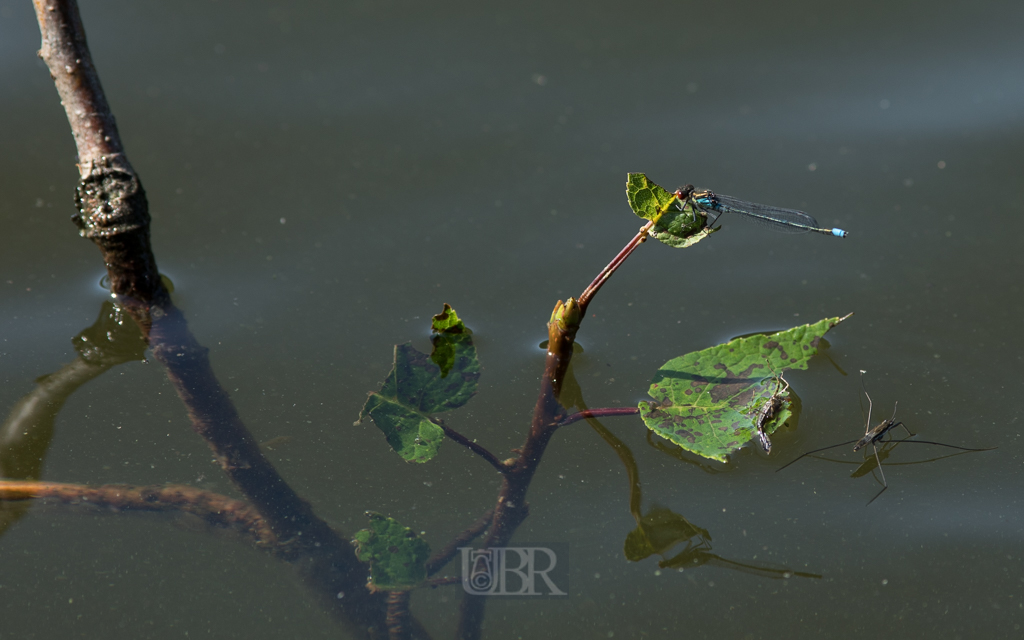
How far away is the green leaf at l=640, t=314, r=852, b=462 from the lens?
4.86ft

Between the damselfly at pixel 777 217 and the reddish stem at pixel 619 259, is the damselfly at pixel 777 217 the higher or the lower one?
the lower one

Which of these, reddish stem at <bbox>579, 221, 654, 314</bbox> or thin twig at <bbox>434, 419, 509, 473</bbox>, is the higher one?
reddish stem at <bbox>579, 221, 654, 314</bbox>

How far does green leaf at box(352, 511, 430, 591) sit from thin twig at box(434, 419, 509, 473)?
20cm

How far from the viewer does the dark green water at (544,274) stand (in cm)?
150

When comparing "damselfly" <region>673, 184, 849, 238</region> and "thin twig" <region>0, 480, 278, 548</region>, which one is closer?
"thin twig" <region>0, 480, 278, 548</region>

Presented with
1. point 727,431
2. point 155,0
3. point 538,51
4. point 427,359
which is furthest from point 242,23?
point 727,431

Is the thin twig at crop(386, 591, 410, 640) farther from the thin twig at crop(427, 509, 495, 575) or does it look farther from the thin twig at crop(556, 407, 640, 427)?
the thin twig at crop(556, 407, 640, 427)

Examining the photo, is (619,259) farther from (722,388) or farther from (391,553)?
(391,553)

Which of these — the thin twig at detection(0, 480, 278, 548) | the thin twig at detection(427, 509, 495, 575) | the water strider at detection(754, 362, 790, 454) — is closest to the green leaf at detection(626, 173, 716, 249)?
the water strider at detection(754, 362, 790, 454)

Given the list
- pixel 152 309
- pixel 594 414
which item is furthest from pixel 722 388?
pixel 152 309

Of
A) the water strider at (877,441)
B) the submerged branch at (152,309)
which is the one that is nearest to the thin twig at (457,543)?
the submerged branch at (152,309)

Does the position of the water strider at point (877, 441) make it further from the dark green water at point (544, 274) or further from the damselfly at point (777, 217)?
the damselfly at point (777, 217)

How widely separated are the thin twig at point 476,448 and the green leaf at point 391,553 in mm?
199

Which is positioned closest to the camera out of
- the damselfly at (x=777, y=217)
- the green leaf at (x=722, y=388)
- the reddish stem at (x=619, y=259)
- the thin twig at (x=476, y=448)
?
the reddish stem at (x=619, y=259)
